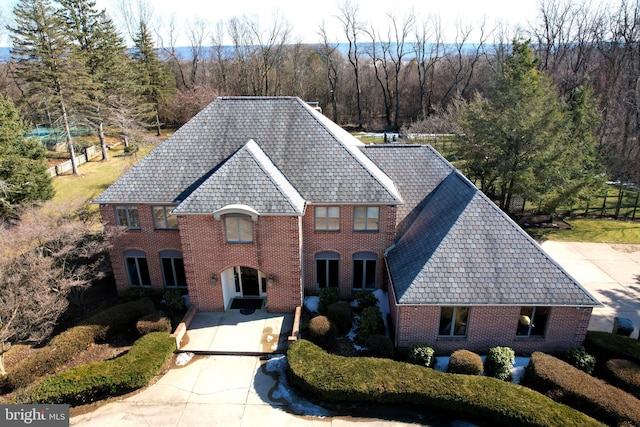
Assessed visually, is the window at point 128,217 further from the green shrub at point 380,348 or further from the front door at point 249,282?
the green shrub at point 380,348

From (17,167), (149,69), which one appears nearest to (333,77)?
(149,69)

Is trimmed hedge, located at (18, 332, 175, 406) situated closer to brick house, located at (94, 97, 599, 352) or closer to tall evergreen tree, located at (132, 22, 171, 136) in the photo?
brick house, located at (94, 97, 599, 352)

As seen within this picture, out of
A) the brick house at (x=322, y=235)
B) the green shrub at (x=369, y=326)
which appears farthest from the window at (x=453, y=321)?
the green shrub at (x=369, y=326)

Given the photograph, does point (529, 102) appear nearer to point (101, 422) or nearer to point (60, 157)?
point (101, 422)

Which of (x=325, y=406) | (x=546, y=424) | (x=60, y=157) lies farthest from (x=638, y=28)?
(x=60, y=157)

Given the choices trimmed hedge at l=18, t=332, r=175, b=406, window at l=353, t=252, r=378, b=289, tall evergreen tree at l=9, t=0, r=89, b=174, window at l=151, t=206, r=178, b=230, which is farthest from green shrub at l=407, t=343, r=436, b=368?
tall evergreen tree at l=9, t=0, r=89, b=174

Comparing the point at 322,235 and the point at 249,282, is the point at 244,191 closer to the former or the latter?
the point at 322,235

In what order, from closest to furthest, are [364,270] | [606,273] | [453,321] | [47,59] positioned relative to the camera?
1. [453,321]
2. [364,270]
3. [606,273]
4. [47,59]
